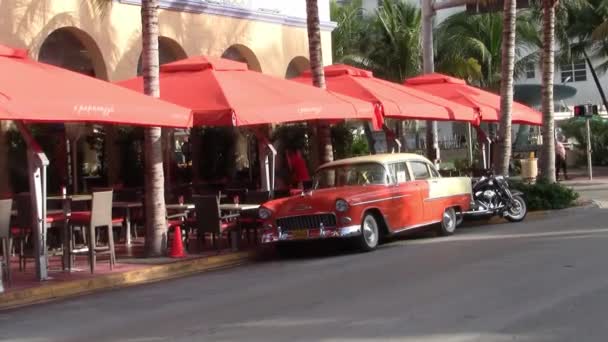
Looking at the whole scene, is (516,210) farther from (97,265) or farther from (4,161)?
(4,161)

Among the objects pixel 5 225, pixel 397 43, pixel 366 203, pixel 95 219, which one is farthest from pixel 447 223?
pixel 397 43

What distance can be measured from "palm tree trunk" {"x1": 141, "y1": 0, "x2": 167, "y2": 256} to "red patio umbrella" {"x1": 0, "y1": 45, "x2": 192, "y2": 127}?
4.33 ft

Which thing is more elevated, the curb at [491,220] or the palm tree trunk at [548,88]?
the palm tree trunk at [548,88]

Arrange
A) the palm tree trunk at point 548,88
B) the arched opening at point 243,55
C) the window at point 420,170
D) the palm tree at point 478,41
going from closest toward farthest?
the window at point 420,170 < the palm tree trunk at point 548,88 < the arched opening at point 243,55 < the palm tree at point 478,41

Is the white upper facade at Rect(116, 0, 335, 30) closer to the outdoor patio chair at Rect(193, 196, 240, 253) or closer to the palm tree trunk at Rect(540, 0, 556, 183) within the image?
the palm tree trunk at Rect(540, 0, 556, 183)

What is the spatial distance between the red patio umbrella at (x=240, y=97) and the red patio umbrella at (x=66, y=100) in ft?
3.52

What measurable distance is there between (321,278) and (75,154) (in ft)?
32.6

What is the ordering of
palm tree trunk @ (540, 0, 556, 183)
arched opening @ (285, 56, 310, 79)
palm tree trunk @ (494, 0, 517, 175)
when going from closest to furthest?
1. palm tree trunk @ (494, 0, 517, 175)
2. palm tree trunk @ (540, 0, 556, 183)
3. arched opening @ (285, 56, 310, 79)

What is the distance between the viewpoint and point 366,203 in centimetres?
1392

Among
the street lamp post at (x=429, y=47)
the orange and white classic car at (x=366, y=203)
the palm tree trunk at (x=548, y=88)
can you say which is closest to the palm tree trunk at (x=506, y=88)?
the palm tree trunk at (x=548, y=88)

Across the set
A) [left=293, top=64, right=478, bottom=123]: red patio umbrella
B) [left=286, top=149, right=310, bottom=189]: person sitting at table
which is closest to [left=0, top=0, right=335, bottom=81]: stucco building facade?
[left=293, top=64, right=478, bottom=123]: red patio umbrella

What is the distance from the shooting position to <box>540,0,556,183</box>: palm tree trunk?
71.6 feet

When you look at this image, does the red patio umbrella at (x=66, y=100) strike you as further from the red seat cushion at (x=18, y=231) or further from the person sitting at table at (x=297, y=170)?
the person sitting at table at (x=297, y=170)

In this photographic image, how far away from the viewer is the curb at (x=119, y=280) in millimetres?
10852
